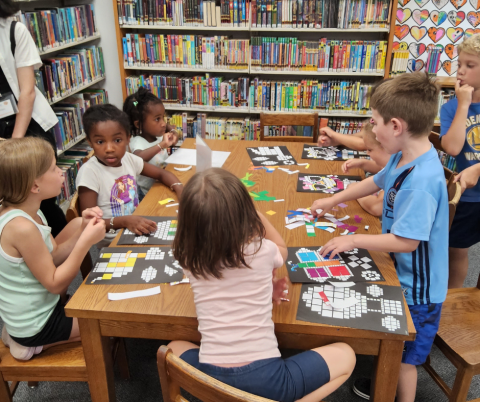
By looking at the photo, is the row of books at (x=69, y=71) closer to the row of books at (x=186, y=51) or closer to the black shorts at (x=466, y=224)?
the row of books at (x=186, y=51)

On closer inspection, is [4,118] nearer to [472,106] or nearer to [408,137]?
[408,137]

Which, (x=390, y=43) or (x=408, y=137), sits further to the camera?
(x=390, y=43)

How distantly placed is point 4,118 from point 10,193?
1177mm

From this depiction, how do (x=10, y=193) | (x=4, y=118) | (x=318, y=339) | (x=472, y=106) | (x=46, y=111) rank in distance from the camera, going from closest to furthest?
(x=318, y=339), (x=10, y=193), (x=472, y=106), (x=4, y=118), (x=46, y=111)

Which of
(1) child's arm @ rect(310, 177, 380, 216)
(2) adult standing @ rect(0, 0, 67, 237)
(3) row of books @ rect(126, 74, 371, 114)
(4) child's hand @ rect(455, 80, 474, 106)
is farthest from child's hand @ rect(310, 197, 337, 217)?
(3) row of books @ rect(126, 74, 371, 114)

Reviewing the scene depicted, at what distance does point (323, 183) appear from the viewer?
1929 millimetres

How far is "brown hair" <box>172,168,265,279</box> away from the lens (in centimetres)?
98

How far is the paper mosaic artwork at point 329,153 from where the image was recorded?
225 centimetres

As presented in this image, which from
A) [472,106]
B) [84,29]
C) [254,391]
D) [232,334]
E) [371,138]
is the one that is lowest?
[254,391]

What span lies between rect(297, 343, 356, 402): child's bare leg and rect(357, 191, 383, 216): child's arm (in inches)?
27.0

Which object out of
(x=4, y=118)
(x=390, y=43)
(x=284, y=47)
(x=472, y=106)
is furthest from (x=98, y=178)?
(x=390, y=43)

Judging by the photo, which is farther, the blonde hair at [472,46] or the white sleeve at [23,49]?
the white sleeve at [23,49]

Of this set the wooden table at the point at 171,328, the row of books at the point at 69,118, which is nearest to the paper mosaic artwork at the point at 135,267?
the wooden table at the point at 171,328

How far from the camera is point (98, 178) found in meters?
1.81
